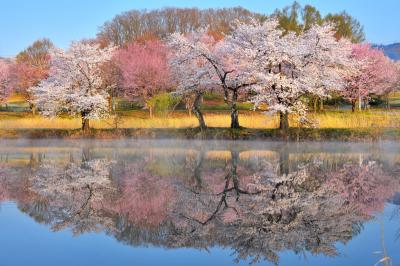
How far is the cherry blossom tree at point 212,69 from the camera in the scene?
1200 inches

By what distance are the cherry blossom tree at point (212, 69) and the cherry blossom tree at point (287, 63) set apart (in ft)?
2.44

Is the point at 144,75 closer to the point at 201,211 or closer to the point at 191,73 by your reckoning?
the point at 191,73

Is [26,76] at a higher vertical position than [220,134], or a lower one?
higher

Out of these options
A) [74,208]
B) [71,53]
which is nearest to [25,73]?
[71,53]

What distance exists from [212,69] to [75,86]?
9.91 meters

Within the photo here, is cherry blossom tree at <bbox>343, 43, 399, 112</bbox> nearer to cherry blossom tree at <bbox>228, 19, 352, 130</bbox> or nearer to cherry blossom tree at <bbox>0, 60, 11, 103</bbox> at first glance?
cherry blossom tree at <bbox>228, 19, 352, 130</bbox>

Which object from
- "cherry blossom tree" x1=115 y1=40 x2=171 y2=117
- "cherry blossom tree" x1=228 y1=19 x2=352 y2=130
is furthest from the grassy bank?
"cherry blossom tree" x1=115 y1=40 x2=171 y2=117

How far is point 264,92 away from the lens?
2930cm

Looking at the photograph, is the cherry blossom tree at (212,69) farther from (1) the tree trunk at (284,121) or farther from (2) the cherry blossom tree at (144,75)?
(2) the cherry blossom tree at (144,75)

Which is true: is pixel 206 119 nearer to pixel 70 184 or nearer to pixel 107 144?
pixel 107 144

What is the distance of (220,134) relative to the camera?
29.9 m

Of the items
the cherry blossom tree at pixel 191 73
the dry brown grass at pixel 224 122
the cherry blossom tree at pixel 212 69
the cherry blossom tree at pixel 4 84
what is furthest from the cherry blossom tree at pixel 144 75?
the cherry blossom tree at pixel 4 84

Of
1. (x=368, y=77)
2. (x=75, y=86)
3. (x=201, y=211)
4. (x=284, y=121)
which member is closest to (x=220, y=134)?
(x=284, y=121)

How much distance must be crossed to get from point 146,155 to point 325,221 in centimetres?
1453
